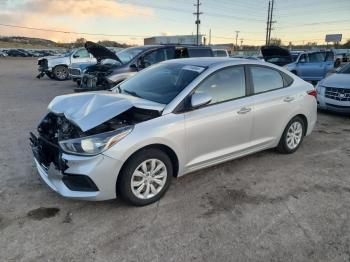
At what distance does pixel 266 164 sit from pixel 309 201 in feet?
4.02

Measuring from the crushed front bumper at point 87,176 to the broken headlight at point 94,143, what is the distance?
0.20 feet

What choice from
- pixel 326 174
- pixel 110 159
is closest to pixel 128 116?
pixel 110 159

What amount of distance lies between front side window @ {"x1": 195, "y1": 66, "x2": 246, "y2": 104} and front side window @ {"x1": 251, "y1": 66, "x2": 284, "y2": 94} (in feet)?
0.86

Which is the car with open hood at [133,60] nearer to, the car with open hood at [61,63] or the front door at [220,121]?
the front door at [220,121]

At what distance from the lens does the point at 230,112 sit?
4.31 meters

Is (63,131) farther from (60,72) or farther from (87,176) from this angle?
(60,72)

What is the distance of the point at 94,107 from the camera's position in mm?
3838

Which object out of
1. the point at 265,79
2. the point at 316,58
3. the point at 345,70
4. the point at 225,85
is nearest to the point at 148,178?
the point at 225,85

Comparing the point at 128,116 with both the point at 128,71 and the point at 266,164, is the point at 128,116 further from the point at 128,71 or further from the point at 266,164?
the point at 128,71

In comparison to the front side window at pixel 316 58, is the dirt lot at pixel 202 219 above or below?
below

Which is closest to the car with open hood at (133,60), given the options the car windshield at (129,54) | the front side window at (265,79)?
→ the car windshield at (129,54)

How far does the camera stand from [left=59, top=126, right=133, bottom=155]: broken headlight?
334 cm

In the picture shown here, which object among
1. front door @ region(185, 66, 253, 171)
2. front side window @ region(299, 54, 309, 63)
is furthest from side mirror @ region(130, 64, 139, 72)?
front side window @ region(299, 54, 309, 63)

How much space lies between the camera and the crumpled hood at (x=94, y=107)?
3.56 meters
